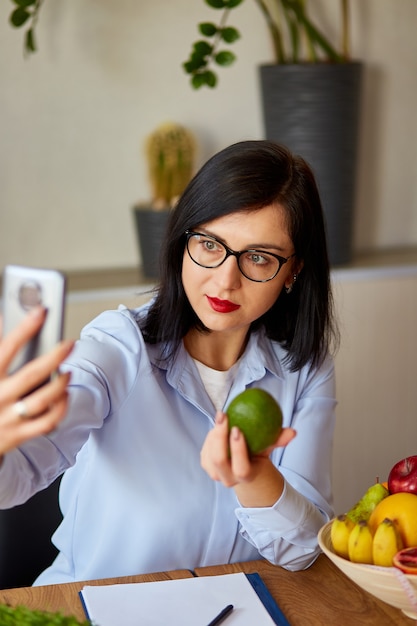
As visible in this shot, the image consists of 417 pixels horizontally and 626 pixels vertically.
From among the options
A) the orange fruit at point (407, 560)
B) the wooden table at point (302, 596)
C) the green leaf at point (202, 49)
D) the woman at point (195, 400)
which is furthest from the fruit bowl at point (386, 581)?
the green leaf at point (202, 49)

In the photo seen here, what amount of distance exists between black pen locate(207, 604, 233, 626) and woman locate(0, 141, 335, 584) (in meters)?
0.17

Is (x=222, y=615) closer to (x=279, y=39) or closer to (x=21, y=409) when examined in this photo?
(x=21, y=409)

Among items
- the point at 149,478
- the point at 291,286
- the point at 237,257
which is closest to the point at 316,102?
the point at 291,286

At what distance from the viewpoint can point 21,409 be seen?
991 mm

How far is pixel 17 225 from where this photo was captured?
2.94 m

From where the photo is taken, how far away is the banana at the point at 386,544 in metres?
1.21

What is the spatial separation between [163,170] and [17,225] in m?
0.52

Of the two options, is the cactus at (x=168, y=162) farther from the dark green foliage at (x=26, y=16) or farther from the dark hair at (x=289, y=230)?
the dark hair at (x=289, y=230)

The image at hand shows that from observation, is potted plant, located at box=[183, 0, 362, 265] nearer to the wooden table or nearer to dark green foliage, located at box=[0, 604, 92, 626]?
the wooden table

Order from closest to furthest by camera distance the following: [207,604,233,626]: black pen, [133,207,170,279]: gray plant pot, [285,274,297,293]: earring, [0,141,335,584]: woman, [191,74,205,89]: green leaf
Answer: [207,604,233,626]: black pen, [0,141,335,584]: woman, [285,274,297,293]: earring, [191,74,205,89]: green leaf, [133,207,170,279]: gray plant pot

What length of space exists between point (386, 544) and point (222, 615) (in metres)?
0.27

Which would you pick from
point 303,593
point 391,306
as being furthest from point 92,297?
point 303,593

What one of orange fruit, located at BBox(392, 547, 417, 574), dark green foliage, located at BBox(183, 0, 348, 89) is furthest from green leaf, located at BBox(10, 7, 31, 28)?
orange fruit, located at BBox(392, 547, 417, 574)

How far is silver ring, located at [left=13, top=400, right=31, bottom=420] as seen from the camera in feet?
3.25
